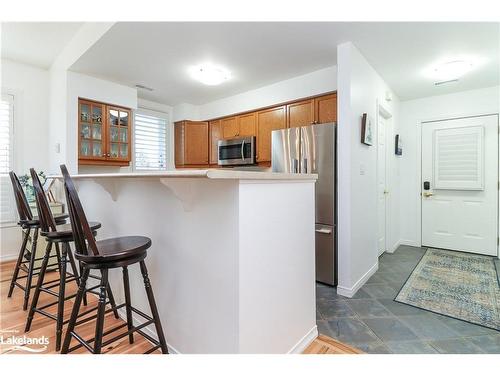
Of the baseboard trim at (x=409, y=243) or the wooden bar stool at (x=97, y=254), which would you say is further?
the baseboard trim at (x=409, y=243)

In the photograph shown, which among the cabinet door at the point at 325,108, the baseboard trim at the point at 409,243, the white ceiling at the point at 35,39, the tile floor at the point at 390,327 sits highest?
the white ceiling at the point at 35,39

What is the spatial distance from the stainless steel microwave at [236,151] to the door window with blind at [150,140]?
1.08 metres

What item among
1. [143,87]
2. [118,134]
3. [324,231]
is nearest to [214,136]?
[143,87]

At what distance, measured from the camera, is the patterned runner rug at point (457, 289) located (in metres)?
2.11

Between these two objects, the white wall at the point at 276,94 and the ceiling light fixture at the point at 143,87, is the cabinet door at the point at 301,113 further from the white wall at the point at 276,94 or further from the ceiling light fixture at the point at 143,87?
the ceiling light fixture at the point at 143,87

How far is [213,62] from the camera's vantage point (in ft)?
9.26

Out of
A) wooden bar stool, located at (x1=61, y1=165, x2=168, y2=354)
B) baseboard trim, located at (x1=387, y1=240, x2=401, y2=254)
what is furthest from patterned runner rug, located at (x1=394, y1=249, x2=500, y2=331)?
wooden bar stool, located at (x1=61, y1=165, x2=168, y2=354)

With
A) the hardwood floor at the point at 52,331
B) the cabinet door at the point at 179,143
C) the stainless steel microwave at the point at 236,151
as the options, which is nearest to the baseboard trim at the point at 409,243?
the stainless steel microwave at the point at 236,151

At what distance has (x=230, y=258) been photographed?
47.9 inches

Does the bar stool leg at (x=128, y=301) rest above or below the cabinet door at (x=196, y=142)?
below

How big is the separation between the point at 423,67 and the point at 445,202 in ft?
6.97

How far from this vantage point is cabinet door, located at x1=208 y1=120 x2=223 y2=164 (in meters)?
4.31

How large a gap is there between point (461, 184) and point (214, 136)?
12.4 feet

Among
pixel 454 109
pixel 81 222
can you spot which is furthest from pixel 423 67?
pixel 81 222
